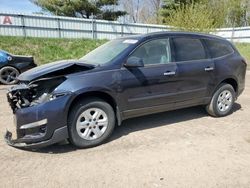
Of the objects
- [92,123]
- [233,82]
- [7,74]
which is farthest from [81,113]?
[7,74]

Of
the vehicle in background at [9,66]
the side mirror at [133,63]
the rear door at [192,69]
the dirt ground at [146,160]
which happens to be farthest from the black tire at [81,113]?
the vehicle in background at [9,66]

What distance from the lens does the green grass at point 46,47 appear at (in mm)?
14830

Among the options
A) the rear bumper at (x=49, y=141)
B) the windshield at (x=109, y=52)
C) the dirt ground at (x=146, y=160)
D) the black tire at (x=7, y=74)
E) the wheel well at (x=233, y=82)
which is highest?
the windshield at (x=109, y=52)

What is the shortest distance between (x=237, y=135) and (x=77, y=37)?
49.5 feet

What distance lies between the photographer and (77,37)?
18406 millimetres

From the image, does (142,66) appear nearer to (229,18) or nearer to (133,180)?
(133,180)

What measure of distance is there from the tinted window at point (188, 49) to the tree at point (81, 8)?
2065 centimetres

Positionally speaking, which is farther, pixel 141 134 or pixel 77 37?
pixel 77 37

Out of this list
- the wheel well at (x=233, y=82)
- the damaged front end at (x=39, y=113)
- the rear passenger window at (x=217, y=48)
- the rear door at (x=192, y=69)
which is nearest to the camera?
the damaged front end at (x=39, y=113)

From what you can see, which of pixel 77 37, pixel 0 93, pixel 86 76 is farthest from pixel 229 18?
pixel 86 76

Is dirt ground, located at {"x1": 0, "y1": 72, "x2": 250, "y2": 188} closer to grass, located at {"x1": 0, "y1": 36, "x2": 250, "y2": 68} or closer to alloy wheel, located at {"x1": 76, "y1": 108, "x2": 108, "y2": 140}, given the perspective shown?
alloy wheel, located at {"x1": 76, "y1": 108, "x2": 108, "y2": 140}

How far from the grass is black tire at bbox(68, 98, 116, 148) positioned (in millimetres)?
10773

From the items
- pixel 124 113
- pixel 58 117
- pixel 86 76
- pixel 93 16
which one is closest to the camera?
pixel 58 117

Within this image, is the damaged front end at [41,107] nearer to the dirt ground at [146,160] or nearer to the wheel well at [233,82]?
the dirt ground at [146,160]
